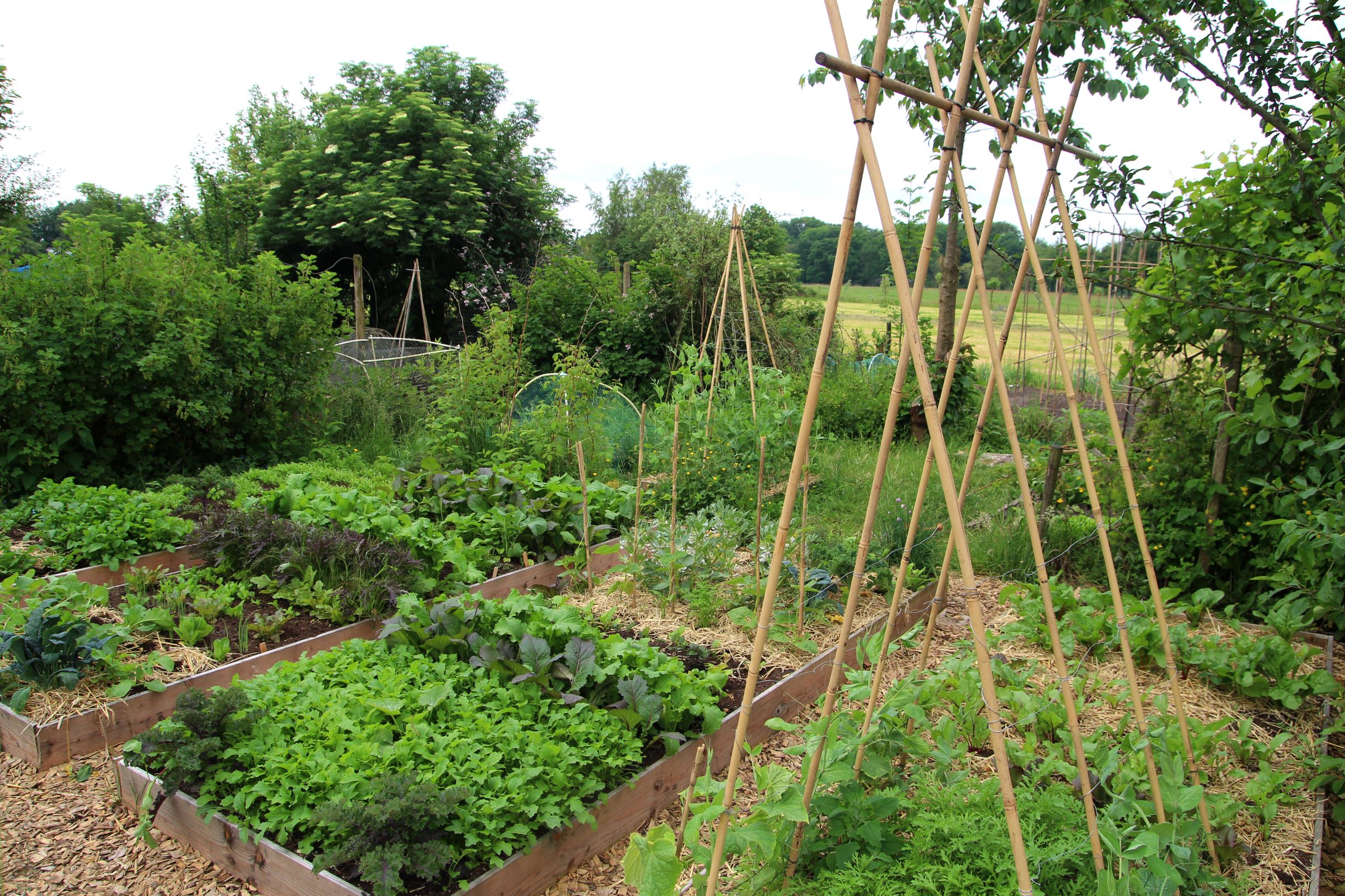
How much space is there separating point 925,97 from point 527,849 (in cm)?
222

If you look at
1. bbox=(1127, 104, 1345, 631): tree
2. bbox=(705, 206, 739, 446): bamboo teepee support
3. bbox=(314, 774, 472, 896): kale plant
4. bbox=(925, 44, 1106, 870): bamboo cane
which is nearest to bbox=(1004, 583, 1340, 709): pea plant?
bbox=(1127, 104, 1345, 631): tree

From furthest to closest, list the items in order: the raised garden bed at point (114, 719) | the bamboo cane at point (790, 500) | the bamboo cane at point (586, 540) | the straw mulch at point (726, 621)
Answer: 1. the bamboo cane at point (586, 540)
2. the straw mulch at point (726, 621)
3. the raised garden bed at point (114, 719)
4. the bamboo cane at point (790, 500)

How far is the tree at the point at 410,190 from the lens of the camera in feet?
45.3

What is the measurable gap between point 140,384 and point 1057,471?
247 inches

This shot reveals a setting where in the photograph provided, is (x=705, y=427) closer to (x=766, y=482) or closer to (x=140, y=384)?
(x=766, y=482)

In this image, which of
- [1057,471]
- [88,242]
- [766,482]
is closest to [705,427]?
[766,482]

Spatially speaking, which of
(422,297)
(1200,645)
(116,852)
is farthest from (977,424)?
(422,297)

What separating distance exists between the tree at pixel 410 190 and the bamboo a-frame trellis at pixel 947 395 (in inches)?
441

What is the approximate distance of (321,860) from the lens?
206 centimetres

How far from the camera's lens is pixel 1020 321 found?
1158 centimetres

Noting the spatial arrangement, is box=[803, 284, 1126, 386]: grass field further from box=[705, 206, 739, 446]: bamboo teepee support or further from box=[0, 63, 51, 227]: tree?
box=[0, 63, 51, 227]: tree

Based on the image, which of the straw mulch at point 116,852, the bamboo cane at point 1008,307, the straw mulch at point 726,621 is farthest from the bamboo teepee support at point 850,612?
the straw mulch at point 726,621

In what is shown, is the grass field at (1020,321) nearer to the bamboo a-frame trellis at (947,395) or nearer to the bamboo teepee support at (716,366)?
the bamboo teepee support at (716,366)

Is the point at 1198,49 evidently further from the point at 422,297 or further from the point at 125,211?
the point at 125,211
